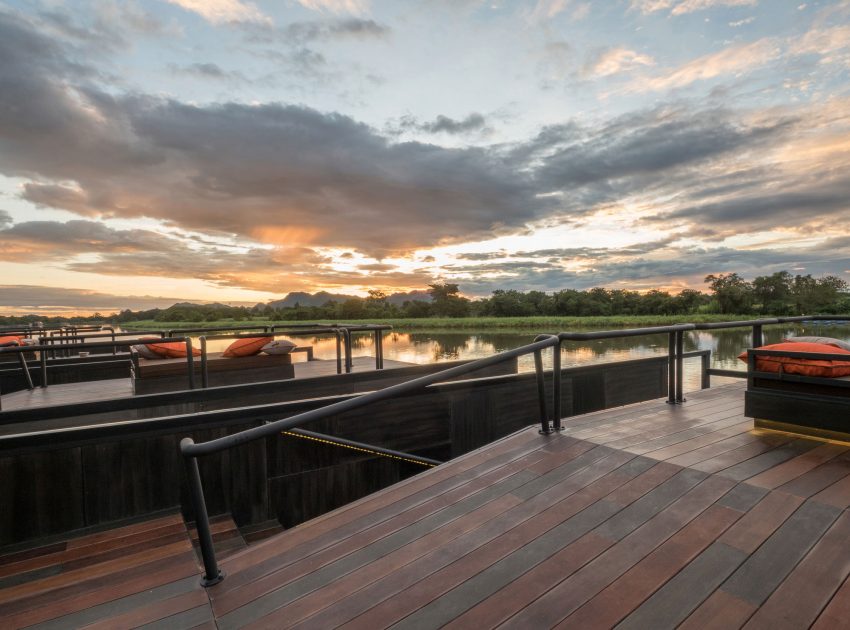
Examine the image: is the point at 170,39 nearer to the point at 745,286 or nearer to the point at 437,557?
the point at 437,557

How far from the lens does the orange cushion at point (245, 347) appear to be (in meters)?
6.67

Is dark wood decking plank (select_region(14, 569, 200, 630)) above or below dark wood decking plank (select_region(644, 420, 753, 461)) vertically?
below

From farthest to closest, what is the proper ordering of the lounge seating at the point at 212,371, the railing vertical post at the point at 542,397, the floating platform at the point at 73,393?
the lounge seating at the point at 212,371
the floating platform at the point at 73,393
the railing vertical post at the point at 542,397

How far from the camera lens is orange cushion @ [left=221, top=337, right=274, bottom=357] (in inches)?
263

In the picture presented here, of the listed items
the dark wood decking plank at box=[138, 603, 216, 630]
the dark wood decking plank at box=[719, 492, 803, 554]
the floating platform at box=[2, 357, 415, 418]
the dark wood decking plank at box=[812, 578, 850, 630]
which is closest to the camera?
the dark wood decking plank at box=[812, 578, 850, 630]

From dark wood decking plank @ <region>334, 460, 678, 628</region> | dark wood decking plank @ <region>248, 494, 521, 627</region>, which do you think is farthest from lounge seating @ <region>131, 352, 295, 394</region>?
dark wood decking plank @ <region>334, 460, 678, 628</region>

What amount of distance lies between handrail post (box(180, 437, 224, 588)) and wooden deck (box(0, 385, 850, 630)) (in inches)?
2.4

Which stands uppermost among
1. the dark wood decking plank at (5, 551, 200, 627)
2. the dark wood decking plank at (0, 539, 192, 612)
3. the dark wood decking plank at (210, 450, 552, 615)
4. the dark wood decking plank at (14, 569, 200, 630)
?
the dark wood decking plank at (210, 450, 552, 615)

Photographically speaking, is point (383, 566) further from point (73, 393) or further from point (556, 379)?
point (73, 393)

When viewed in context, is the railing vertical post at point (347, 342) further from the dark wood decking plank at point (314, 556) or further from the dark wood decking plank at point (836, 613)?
the dark wood decking plank at point (836, 613)

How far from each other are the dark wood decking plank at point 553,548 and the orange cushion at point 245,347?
18.8 feet

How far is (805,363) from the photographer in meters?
3.14

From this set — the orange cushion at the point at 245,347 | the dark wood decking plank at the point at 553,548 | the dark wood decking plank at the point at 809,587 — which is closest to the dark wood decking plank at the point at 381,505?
the dark wood decking plank at the point at 553,548

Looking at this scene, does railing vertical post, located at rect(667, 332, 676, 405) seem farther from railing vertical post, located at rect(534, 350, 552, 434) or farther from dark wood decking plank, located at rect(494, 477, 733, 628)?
dark wood decking plank, located at rect(494, 477, 733, 628)
